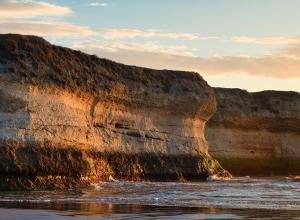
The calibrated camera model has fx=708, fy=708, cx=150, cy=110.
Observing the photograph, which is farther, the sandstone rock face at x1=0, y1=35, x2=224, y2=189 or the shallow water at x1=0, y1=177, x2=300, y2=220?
the sandstone rock face at x1=0, y1=35, x2=224, y2=189

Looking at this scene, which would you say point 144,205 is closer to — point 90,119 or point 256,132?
point 90,119

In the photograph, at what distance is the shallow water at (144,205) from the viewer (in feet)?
44.0

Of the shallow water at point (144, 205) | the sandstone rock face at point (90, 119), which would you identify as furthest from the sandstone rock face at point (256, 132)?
the shallow water at point (144, 205)

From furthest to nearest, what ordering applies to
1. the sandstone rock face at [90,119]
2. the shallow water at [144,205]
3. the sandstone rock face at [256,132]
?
the sandstone rock face at [256,132] < the sandstone rock face at [90,119] < the shallow water at [144,205]

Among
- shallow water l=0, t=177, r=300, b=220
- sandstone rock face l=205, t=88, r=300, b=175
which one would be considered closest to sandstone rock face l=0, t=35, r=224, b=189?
shallow water l=0, t=177, r=300, b=220

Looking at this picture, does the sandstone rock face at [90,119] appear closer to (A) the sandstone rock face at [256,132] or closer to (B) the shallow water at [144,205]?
(B) the shallow water at [144,205]

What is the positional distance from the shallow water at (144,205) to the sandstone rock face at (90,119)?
173cm

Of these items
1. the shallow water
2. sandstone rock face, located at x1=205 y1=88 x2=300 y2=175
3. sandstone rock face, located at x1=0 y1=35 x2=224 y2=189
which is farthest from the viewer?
sandstone rock face, located at x1=205 y1=88 x2=300 y2=175

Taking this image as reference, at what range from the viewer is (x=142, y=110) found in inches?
1239

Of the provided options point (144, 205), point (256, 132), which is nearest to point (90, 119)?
point (144, 205)

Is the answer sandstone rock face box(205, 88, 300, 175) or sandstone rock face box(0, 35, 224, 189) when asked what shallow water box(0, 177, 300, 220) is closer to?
sandstone rock face box(0, 35, 224, 189)

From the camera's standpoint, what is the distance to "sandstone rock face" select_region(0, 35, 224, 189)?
21594mm

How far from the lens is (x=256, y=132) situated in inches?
1880

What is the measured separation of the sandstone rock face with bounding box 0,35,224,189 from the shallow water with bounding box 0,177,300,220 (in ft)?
5.68
